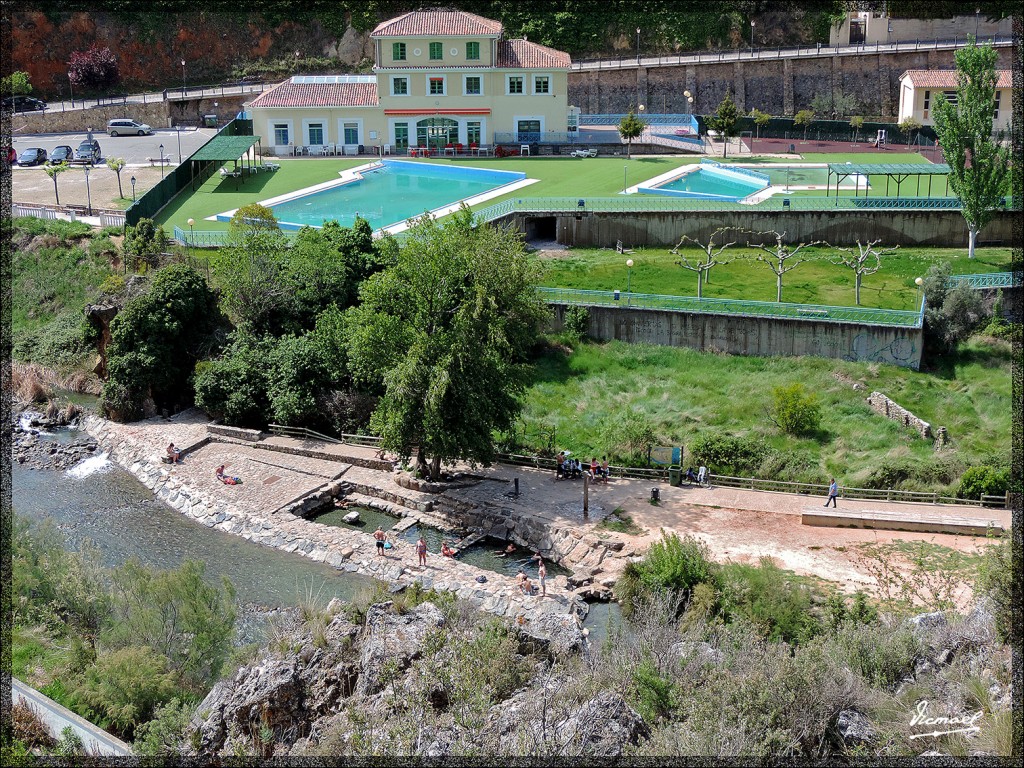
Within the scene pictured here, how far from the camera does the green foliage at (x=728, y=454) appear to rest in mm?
32375

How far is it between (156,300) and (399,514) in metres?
12.4

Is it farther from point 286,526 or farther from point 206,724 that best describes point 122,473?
point 206,724

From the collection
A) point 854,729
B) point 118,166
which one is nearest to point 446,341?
point 854,729

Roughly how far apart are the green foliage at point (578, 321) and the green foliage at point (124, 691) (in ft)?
72.5

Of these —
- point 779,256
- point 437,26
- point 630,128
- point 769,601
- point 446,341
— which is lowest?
point 769,601

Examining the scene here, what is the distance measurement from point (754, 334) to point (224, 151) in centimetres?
3018

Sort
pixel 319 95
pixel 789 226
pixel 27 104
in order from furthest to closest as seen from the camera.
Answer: pixel 27 104, pixel 319 95, pixel 789 226

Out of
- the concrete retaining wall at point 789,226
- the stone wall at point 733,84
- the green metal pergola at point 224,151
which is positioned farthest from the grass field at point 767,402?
the stone wall at point 733,84

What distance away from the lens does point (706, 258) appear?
44750 mm

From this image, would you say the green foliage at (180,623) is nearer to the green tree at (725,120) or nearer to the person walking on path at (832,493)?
the person walking on path at (832,493)

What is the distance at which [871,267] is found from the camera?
4316 cm

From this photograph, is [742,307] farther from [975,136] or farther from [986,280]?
[975,136]

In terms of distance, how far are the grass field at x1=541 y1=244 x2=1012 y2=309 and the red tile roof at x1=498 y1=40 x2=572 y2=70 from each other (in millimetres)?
19211

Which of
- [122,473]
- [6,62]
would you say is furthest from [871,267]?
[6,62]
